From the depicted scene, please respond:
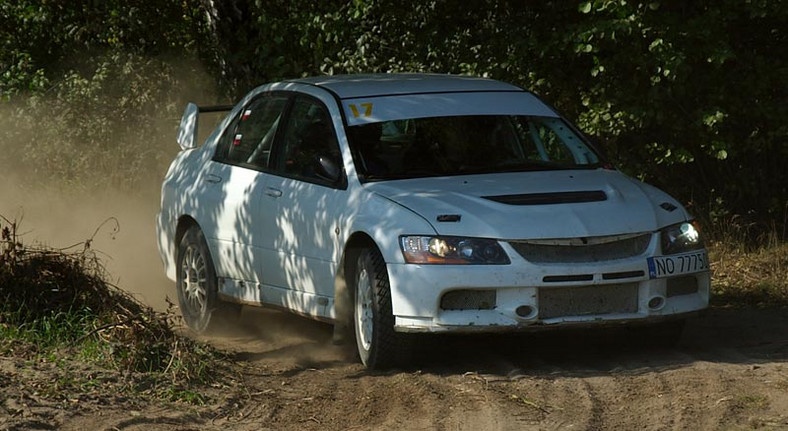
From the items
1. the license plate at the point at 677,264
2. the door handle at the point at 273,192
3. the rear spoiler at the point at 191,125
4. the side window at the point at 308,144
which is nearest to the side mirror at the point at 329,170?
the side window at the point at 308,144

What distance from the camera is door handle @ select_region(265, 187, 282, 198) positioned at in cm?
925

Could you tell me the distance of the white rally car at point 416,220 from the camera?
25.8 ft

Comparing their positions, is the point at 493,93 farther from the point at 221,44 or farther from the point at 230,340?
the point at 221,44

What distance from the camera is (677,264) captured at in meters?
8.20

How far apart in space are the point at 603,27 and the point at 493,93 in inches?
75.3

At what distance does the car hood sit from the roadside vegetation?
148 cm

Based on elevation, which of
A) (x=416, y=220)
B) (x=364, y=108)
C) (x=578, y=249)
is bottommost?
(x=578, y=249)

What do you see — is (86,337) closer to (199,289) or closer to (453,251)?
(199,289)

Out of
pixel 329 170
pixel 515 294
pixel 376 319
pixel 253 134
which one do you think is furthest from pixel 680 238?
pixel 253 134

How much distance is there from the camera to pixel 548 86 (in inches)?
514

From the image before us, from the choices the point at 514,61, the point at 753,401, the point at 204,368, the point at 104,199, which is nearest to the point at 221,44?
the point at 104,199

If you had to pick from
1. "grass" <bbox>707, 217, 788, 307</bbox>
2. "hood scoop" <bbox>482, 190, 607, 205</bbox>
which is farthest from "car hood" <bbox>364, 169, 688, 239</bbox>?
"grass" <bbox>707, 217, 788, 307</bbox>

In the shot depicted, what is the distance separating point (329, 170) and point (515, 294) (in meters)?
1.58

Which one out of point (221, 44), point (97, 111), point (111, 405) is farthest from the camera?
point (97, 111)
